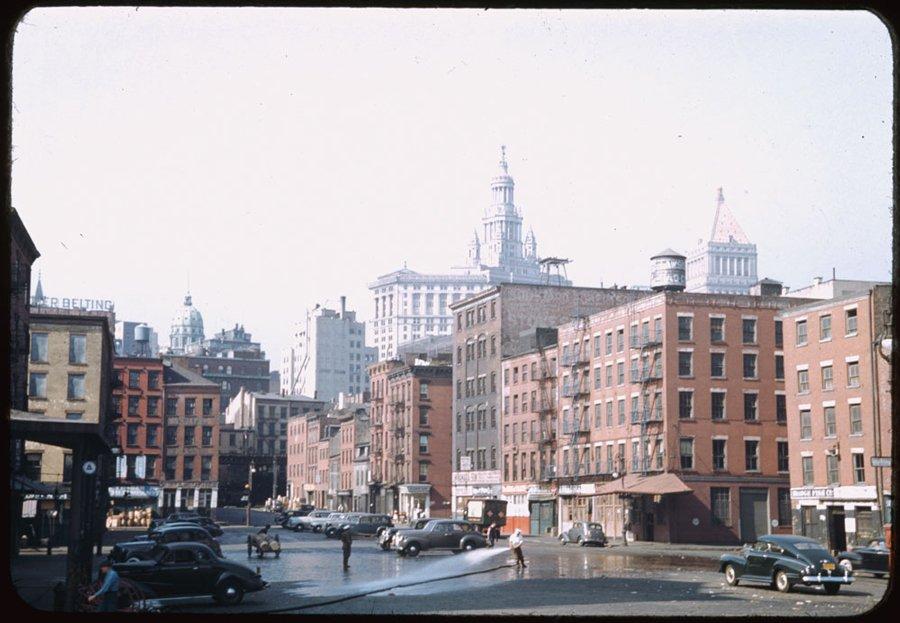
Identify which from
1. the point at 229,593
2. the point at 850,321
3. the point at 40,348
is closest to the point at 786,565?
the point at 229,593

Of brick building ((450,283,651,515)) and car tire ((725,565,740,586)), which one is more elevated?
brick building ((450,283,651,515))

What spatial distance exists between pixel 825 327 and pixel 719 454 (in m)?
15.6

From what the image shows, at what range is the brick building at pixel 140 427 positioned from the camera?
114 metres

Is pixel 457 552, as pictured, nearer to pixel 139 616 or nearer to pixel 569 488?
pixel 569 488

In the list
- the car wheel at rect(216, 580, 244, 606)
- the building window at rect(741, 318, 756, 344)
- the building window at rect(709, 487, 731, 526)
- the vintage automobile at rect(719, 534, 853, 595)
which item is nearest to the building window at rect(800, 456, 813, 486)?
the building window at rect(709, 487, 731, 526)

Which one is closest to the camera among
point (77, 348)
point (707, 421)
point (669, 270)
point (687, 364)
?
point (707, 421)

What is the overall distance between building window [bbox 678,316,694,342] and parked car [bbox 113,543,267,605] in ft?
166

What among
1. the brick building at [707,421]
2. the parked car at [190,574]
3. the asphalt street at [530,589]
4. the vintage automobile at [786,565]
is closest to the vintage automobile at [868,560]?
the asphalt street at [530,589]

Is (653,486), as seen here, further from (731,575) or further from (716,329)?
(731,575)

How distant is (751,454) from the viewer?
77750mm

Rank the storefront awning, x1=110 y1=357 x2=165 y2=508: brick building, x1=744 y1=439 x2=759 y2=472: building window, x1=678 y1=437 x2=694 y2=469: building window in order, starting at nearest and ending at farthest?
the storefront awning, x1=678 y1=437 x2=694 y2=469: building window, x1=744 y1=439 x2=759 y2=472: building window, x1=110 y1=357 x2=165 y2=508: brick building

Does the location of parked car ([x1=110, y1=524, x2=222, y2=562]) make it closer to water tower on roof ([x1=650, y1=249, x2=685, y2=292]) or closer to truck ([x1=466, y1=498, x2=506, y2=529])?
truck ([x1=466, y1=498, x2=506, y2=529])

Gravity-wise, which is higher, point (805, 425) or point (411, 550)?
point (805, 425)

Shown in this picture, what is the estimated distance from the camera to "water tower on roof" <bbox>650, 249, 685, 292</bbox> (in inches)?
3597
